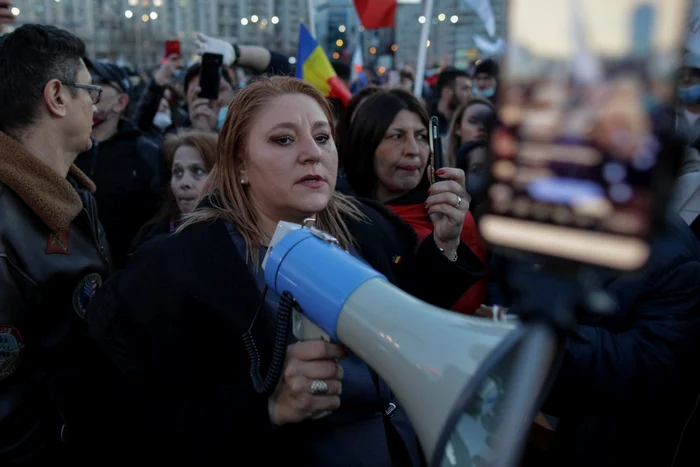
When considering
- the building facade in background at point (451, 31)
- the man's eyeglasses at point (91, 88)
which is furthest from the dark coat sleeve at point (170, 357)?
the building facade in background at point (451, 31)

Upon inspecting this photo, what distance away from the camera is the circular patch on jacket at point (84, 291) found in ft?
7.22

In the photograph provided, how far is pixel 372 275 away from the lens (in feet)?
3.84

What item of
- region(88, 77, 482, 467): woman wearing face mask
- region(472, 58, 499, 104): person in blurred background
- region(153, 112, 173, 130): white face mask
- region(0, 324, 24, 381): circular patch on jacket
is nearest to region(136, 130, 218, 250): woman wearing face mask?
region(0, 324, 24, 381): circular patch on jacket

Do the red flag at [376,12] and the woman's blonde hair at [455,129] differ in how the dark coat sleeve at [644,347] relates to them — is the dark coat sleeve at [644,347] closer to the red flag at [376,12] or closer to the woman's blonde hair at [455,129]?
the woman's blonde hair at [455,129]

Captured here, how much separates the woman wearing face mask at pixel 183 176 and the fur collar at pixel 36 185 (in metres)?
1.28

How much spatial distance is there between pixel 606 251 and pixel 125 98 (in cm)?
496

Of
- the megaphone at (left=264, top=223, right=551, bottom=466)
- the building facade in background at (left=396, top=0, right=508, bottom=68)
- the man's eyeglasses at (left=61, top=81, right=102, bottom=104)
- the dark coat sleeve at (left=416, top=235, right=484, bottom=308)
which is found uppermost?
the building facade in background at (left=396, top=0, right=508, bottom=68)

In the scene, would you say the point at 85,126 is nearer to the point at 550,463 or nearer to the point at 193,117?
the point at 550,463

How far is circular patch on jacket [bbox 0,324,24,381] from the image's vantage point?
76.6 inches

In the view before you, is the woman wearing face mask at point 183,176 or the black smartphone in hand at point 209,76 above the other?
the black smartphone in hand at point 209,76

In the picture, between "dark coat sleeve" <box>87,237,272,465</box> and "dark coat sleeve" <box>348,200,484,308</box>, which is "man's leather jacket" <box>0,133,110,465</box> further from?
"dark coat sleeve" <box>348,200,484,308</box>

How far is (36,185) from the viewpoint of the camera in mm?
2131

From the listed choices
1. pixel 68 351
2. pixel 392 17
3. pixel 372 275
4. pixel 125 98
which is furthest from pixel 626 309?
pixel 392 17

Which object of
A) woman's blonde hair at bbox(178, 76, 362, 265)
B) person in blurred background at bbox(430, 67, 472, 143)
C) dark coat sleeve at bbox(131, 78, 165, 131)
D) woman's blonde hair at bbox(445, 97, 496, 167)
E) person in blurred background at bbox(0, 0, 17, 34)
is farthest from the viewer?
person in blurred background at bbox(430, 67, 472, 143)
